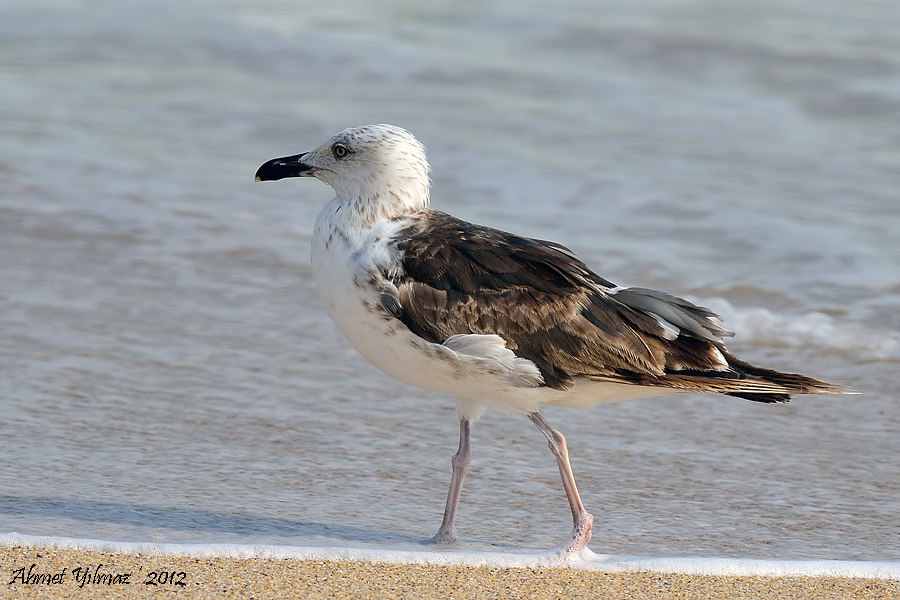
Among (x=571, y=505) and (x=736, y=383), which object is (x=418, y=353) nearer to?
(x=571, y=505)

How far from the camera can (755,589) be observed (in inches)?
173

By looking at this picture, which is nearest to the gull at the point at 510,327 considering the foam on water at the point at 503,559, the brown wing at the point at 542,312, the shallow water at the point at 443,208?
the brown wing at the point at 542,312

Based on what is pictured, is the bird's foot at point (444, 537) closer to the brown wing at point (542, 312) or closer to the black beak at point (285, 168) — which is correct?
the brown wing at point (542, 312)

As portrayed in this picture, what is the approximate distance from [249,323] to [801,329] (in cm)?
315

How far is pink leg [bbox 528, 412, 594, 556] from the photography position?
4.73 metres

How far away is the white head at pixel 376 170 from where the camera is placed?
5.05 m

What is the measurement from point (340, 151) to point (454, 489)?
4.51ft

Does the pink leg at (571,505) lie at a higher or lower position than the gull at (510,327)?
lower

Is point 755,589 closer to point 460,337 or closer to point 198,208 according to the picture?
point 460,337

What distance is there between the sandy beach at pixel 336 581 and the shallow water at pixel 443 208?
32 centimetres

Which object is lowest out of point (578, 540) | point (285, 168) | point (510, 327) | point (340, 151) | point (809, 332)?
point (578, 540)

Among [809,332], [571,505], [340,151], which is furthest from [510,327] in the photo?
[809,332]

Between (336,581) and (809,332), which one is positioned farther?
(809,332)

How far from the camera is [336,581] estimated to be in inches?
169
